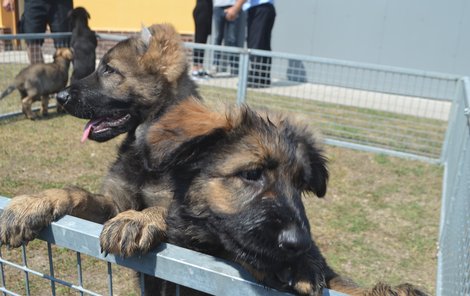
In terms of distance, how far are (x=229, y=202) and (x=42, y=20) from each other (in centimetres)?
756

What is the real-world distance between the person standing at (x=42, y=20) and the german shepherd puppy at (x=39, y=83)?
1.84 ft

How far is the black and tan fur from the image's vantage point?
5.43 ft

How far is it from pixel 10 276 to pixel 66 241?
2300 millimetres

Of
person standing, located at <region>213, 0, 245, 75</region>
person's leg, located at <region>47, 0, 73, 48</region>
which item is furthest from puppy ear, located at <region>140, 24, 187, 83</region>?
person standing, located at <region>213, 0, 245, 75</region>

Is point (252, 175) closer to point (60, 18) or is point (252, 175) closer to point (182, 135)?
point (182, 135)

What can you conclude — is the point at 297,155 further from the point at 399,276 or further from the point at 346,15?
the point at 346,15

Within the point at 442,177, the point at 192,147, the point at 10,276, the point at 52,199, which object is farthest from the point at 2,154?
the point at 442,177

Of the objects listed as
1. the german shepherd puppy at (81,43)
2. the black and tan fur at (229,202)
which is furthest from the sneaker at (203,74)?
Answer: the black and tan fur at (229,202)

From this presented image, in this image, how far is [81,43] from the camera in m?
7.91

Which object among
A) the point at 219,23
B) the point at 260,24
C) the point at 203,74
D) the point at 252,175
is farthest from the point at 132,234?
the point at 219,23

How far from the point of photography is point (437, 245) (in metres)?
4.43

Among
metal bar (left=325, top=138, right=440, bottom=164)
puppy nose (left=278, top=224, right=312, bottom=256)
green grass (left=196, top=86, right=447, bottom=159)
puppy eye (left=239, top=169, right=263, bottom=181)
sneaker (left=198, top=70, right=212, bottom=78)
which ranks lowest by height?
metal bar (left=325, top=138, right=440, bottom=164)

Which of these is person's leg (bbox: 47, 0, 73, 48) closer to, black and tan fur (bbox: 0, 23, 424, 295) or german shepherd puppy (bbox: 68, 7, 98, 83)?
german shepherd puppy (bbox: 68, 7, 98, 83)

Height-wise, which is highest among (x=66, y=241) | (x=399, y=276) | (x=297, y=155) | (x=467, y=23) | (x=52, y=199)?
(x=467, y=23)
